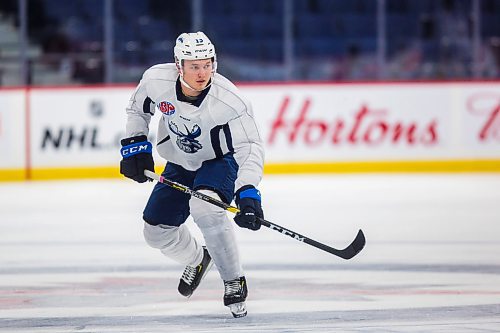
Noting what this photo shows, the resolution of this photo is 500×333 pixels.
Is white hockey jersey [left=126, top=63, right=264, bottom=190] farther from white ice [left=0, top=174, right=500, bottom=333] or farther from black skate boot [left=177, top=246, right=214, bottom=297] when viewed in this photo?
white ice [left=0, top=174, right=500, bottom=333]

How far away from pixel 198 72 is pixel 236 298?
0.84 m

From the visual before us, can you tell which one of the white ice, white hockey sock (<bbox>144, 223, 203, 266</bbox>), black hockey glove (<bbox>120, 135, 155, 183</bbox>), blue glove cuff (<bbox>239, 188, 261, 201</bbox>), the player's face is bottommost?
the white ice

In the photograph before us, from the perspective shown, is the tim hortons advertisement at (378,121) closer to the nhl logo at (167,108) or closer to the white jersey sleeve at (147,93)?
the white jersey sleeve at (147,93)

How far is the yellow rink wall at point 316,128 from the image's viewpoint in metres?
10.2

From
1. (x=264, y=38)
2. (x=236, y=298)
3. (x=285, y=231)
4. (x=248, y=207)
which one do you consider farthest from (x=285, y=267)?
(x=264, y=38)

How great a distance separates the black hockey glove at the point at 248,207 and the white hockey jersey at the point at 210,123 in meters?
0.05

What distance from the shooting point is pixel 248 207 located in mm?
4012

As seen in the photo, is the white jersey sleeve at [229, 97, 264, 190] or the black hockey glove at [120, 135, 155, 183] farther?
the black hockey glove at [120, 135, 155, 183]

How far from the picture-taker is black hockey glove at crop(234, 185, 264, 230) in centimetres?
400

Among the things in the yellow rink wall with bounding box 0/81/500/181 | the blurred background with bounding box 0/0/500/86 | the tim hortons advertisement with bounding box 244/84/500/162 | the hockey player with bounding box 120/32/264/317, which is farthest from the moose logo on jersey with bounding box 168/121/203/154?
the blurred background with bounding box 0/0/500/86

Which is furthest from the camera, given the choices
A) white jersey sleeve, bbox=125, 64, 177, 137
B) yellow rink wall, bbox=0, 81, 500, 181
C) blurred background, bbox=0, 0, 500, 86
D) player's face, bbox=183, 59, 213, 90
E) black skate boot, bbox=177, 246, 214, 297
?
blurred background, bbox=0, 0, 500, 86

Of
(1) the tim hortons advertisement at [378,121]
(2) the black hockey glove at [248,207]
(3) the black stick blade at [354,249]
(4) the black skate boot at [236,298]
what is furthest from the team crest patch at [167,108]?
(1) the tim hortons advertisement at [378,121]

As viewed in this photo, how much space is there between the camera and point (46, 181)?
10.1m

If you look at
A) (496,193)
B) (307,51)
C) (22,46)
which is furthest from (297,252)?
(307,51)
